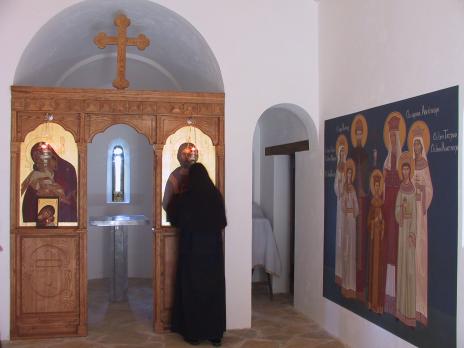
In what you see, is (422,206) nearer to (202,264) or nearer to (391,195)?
(391,195)

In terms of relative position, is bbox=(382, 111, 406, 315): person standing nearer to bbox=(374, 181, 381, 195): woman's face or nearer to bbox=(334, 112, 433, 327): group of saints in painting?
bbox=(334, 112, 433, 327): group of saints in painting

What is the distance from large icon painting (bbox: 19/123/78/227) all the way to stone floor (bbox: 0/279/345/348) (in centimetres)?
133

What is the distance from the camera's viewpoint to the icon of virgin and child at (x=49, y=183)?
249 inches

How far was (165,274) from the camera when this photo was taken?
260 inches

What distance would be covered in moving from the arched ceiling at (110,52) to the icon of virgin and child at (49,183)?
36.3 inches

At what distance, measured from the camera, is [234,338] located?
250 inches

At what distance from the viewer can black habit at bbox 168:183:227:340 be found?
605 centimetres

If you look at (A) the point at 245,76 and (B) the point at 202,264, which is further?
(A) the point at 245,76

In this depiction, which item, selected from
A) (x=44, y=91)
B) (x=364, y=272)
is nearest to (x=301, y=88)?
(x=364, y=272)

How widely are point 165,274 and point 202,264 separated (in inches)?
27.3

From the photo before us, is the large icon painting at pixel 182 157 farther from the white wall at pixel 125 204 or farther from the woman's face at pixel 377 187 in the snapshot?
the white wall at pixel 125 204

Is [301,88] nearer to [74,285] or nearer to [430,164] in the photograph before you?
[430,164]

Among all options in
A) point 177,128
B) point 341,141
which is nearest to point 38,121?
point 177,128

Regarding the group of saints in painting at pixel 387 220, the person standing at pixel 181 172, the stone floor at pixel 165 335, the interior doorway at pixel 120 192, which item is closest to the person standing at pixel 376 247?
the group of saints in painting at pixel 387 220
